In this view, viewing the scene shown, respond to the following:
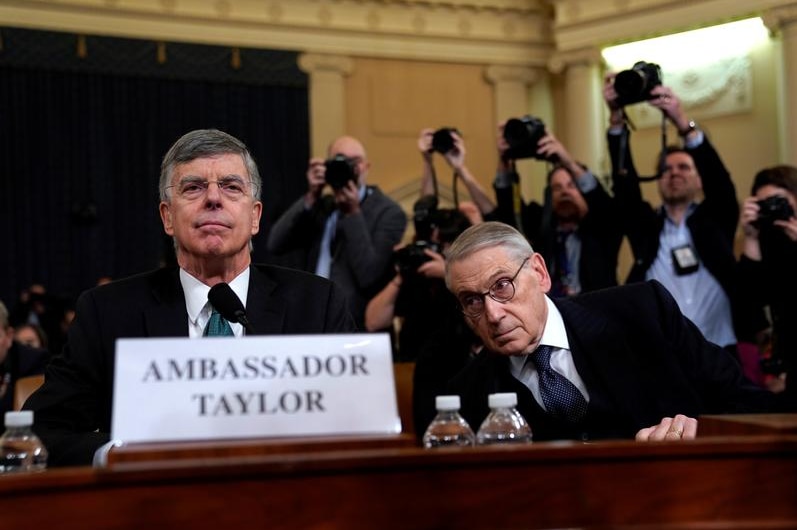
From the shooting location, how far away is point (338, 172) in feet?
13.5

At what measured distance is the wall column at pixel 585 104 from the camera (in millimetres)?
10797

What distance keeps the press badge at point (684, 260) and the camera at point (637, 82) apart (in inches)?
23.0

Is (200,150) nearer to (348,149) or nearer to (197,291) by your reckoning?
→ (197,291)

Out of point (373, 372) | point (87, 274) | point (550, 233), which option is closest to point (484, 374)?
point (373, 372)

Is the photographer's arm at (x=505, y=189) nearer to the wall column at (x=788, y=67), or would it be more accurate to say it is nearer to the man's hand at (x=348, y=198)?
the man's hand at (x=348, y=198)

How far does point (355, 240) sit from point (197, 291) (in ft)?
5.79

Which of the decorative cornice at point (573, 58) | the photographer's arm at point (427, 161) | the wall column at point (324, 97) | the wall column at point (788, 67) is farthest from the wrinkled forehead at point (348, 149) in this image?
the decorative cornice at point (573, 58)

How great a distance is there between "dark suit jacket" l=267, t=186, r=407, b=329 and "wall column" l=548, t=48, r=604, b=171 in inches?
268

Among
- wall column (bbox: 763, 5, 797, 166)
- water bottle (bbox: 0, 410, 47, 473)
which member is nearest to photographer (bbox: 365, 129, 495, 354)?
water bottle (bbox: 0, 410, 47, 473)

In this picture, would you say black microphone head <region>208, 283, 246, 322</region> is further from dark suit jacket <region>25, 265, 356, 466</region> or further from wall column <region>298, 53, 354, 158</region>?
wall column <region>298, 53, 354, 158</region>

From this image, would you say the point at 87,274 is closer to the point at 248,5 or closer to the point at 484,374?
the point at 248,5

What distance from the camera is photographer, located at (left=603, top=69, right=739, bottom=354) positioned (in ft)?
12.9

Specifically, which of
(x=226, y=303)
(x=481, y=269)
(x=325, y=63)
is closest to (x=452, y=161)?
(x=481, y=269)

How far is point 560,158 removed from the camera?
411 centimetres
